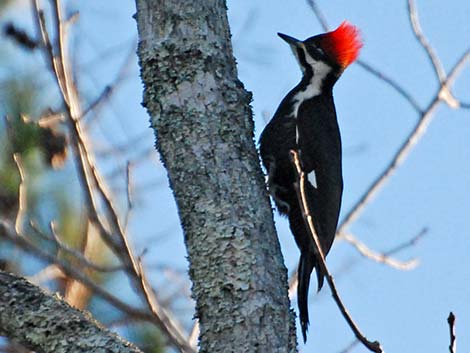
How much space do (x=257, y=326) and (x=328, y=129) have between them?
1.85 m

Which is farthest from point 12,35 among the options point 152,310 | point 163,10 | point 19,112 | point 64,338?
point 64,338

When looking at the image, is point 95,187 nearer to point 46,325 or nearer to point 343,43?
point 46,325

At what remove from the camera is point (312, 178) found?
147 inches

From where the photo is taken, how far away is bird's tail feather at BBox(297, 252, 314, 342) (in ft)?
10.8

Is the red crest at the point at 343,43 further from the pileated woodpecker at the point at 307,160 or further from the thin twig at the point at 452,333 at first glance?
the thin twig at the point at 452,333

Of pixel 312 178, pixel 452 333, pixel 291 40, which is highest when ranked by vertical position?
pixel 291 40

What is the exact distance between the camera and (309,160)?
12.3ft

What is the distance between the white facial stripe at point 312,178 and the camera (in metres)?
3.71

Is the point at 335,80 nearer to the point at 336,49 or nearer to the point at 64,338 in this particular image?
the point at 336,49

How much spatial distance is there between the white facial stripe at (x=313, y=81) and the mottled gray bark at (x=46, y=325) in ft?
6.06

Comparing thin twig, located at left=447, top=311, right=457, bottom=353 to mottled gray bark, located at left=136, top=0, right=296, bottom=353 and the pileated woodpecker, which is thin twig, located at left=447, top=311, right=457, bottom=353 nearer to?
mottled gray bark, located at left=136, top=0, right=296, bottom=353


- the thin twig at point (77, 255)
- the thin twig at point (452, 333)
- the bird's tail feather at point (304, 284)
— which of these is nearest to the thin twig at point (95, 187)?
the thin twig at point (77, 255)

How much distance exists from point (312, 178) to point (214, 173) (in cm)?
140

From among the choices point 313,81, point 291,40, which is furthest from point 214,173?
point 291,40
